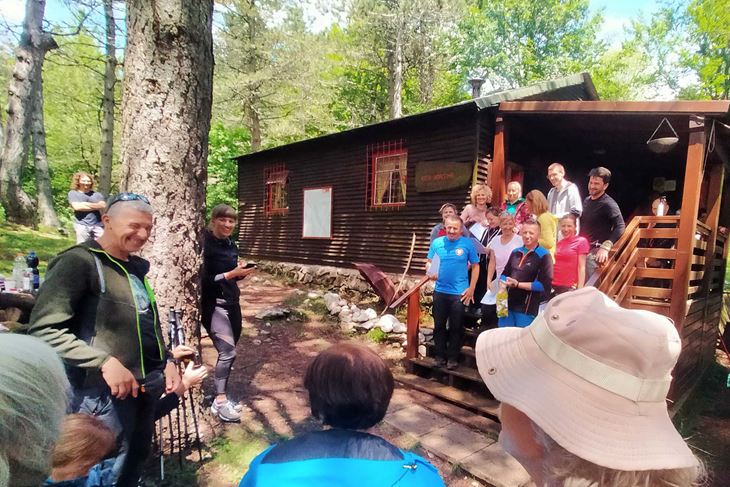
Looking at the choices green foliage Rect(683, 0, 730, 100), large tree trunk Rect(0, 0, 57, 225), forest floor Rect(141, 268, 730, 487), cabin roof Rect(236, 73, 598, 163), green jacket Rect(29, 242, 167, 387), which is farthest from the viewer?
green foliage Rect(683, 0, 730, 100)

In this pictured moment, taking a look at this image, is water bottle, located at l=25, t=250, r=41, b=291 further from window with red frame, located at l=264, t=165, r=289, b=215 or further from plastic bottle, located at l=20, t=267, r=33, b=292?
window with red frame, located at l=264, t=165, r=289, b=215

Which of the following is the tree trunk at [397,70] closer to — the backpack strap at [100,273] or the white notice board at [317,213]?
the white notice board at [317,213]

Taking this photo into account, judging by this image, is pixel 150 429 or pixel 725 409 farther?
pixel 725 409

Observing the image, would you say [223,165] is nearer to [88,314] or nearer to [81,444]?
[88,314]

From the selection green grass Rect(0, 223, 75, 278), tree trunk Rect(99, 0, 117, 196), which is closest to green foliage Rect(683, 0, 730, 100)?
tree trunk Rect(99, 0, 117, 196)

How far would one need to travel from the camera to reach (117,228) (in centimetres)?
205

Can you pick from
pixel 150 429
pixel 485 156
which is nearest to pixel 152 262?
pixel 150 429

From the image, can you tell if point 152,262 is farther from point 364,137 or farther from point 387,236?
point 364,137

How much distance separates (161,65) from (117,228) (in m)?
1.82

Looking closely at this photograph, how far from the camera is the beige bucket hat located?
2.84 feet

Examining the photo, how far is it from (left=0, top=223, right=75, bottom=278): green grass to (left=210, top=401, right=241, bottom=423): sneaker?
19.5 ft

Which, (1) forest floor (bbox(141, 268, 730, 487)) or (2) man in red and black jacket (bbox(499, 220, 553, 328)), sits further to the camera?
(2) man in red and black jacket (bbox(499, 220, 553, 328))

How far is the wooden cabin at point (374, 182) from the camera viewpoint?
26.9ft

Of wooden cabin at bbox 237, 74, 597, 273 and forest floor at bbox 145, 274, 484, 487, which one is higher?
wooden cabin at bbox 237, 74, 597, 273
